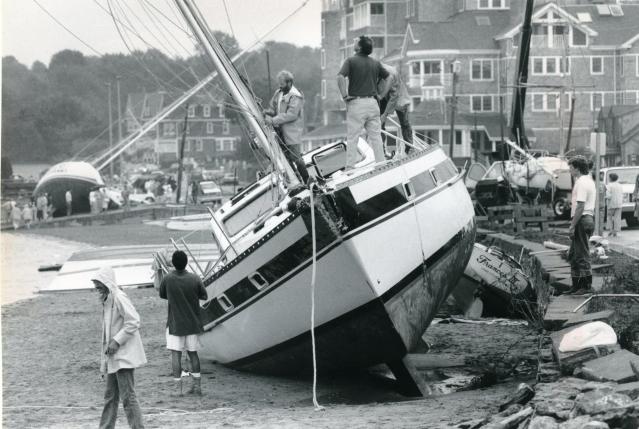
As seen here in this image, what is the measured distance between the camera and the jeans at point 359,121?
15.4 m

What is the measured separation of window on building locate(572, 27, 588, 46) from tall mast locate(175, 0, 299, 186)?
82.8 metres

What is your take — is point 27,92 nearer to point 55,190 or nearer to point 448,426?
point 55,190

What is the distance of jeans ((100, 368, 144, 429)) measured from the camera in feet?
35.6

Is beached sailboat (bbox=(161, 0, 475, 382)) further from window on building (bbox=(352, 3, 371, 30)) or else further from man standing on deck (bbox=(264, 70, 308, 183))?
window on building (bbox=(352, 3, 371, 30))

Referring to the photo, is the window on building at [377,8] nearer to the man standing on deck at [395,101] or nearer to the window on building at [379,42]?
the window on building at [379,42]

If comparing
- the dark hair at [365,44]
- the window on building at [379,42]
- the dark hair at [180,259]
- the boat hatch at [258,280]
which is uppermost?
the window on building at [379,42]

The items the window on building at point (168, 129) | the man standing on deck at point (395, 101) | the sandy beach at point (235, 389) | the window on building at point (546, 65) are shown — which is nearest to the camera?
the sandy beach at point (235, 389)

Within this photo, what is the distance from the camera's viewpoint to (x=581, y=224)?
587 inches

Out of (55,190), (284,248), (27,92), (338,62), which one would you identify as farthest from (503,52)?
(284,248)

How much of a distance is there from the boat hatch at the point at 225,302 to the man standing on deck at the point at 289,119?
1.86 m

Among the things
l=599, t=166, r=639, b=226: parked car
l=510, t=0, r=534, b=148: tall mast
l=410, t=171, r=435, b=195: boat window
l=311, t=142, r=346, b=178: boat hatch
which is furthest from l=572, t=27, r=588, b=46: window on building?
l=410, t=171, r=435, b=195: boat window

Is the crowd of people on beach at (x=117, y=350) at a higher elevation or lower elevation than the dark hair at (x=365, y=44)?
lower

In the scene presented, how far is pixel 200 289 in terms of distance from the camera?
13.7m

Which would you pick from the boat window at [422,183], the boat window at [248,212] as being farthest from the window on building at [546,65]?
the boat window at [422,183]
